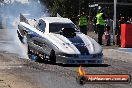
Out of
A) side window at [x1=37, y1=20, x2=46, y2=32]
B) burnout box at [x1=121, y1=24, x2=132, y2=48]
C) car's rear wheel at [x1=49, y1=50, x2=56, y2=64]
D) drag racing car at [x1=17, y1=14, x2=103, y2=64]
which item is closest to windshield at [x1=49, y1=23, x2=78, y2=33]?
drag racing car at [x1=17, y1=14, x2=103, y2=64]

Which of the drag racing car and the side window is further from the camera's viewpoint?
the side window

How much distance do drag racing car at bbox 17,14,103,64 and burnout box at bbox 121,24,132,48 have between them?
7491 mm

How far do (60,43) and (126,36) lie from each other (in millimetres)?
9345

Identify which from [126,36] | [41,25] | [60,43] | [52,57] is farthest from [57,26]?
[126,36]

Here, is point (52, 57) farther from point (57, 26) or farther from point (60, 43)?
point (57, 26)

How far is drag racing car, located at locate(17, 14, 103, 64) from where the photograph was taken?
40.6ft

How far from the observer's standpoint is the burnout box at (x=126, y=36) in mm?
21078

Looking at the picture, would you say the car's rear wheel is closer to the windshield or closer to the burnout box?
the windshield

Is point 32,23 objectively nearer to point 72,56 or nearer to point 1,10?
point 72,56

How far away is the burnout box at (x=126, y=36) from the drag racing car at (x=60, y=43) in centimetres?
749

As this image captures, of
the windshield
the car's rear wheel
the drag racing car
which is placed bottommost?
the car's rear wheel

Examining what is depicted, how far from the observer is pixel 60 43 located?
1260 cm

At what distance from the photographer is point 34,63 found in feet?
44.6

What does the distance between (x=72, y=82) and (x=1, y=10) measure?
6099cm
